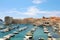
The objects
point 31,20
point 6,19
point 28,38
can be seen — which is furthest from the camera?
point 31,20

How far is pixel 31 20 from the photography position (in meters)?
119

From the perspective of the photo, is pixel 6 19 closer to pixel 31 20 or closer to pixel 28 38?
pixel 31 20

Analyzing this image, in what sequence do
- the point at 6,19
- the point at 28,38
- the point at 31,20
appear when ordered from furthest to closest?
the point at 31,20
the point at 6,19
the point at 28,38

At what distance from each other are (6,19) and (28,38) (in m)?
67.3

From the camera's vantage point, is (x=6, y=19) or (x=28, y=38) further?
(x=6, y=19)

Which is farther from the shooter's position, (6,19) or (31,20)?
(31,20)

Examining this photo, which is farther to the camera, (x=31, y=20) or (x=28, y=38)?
(x=31, y=20)

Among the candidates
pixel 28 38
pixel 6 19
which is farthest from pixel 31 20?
pixel 28 38

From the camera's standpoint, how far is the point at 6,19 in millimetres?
89500

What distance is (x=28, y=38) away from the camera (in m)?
23.0

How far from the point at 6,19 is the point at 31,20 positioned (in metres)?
31.2

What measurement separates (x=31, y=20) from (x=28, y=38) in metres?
95.8
